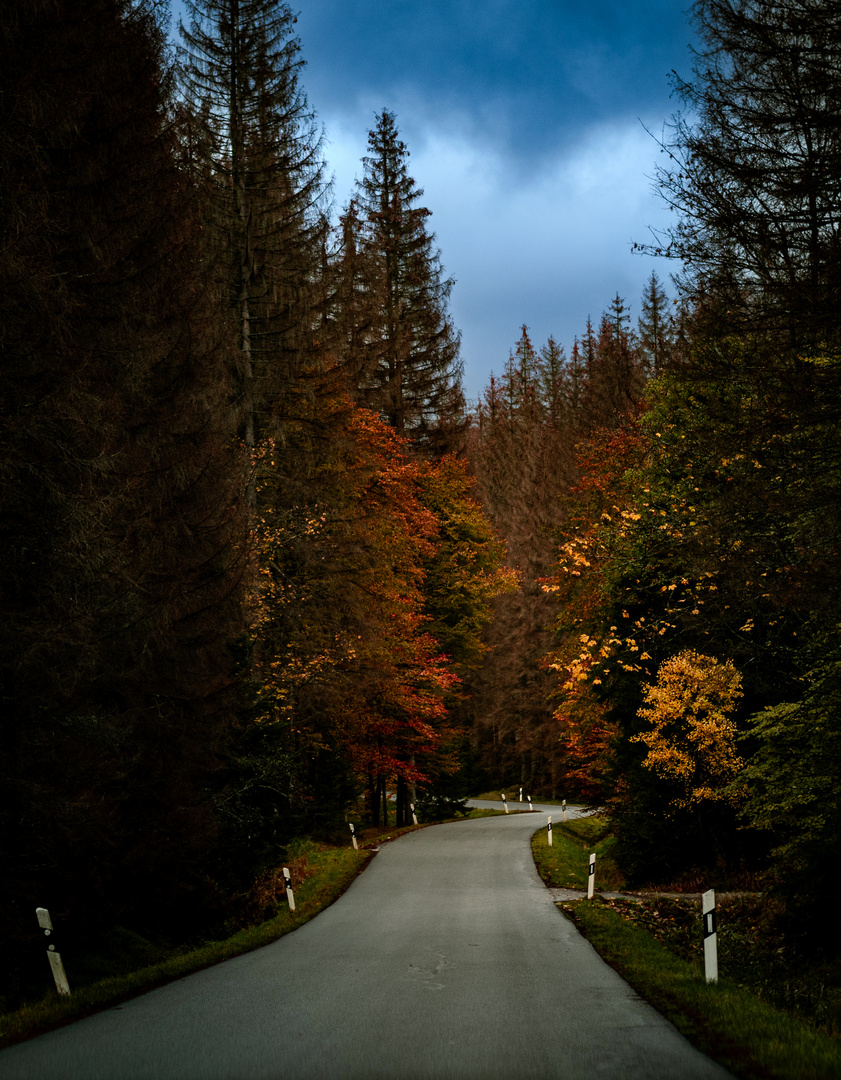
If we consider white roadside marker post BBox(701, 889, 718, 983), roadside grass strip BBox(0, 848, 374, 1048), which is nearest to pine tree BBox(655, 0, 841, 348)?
white roadside marker post BBox(701, 889, 718, 983)

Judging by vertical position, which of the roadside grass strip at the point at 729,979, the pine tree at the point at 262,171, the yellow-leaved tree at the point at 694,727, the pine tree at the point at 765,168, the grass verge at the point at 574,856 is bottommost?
the grass verge at the point at 574,856

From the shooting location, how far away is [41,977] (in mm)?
9953

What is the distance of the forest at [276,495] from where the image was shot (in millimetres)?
9516

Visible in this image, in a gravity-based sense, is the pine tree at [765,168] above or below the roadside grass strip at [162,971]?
above

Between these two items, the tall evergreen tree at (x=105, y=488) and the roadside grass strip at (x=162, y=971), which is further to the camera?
the tall evergreen tree at (x=105, y=488)

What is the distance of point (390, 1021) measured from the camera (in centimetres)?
705

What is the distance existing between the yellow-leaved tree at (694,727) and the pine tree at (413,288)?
21.2 meters

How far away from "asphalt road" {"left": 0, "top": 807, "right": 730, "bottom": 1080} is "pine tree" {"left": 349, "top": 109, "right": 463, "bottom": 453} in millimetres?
28044

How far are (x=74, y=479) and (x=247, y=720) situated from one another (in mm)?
8410

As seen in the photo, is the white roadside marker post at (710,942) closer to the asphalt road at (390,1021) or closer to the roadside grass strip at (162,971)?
the asphalt road at (390,1021)

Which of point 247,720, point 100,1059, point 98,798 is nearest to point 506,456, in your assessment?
point 247,720

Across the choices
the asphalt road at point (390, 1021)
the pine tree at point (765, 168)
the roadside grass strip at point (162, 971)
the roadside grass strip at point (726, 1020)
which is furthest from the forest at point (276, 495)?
the roadside grass strip at point (726, 1020)

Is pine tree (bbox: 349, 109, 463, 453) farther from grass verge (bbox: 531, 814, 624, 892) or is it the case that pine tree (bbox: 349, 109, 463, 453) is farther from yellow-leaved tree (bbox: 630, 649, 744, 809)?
yellow-leaved tree (bbox: 630, 649, 744, 809)

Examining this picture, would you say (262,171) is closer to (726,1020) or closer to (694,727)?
(694,727)
